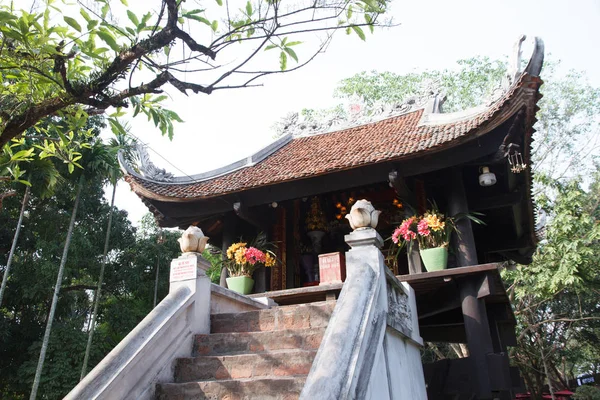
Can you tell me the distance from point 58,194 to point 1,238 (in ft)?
8.80

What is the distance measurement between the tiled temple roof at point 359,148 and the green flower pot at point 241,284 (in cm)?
141

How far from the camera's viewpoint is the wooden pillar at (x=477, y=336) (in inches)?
212

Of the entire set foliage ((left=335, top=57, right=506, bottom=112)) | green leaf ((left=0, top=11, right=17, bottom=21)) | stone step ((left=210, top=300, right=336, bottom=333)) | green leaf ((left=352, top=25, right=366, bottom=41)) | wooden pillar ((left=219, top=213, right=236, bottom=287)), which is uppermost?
foliage ((left=335, top=57, right=506, bottom=112))

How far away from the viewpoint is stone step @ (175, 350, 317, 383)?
12.4ft

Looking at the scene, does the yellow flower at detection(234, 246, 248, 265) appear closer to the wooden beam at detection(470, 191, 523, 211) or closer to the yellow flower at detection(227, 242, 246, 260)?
the yellow flower at detection(227, 242, 246, 260)

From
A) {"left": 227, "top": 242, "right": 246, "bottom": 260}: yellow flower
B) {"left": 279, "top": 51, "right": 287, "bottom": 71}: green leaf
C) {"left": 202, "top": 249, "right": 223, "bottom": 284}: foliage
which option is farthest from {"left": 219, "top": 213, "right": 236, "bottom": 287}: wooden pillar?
{"left": 279, "top": 51, "right": 287, "bottom": 71}: green leaf

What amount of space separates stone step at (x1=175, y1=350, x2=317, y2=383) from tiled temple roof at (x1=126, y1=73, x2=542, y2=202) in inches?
130

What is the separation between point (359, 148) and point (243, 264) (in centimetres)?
272

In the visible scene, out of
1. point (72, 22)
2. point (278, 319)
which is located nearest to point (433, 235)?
point (278, 319)

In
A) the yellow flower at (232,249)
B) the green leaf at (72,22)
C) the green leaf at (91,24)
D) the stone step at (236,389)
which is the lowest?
the stone step at (236,389)

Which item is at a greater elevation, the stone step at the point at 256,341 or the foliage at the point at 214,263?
the foliage at the point at 214,263

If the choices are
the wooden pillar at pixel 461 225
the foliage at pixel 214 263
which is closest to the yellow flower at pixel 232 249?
the foliage at pixel 214 263

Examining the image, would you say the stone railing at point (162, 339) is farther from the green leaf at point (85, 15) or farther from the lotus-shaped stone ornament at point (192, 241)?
the green leaf at point (85, 15)

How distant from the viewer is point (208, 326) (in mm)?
4859
